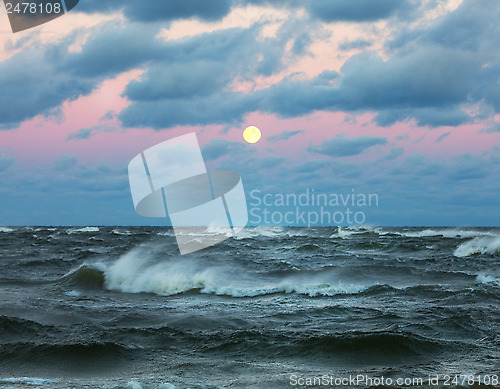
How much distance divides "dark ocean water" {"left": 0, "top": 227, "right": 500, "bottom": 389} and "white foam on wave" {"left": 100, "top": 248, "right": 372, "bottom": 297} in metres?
0.04

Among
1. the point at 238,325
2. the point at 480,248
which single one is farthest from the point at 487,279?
the point at 480,248

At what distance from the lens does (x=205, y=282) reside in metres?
16.0

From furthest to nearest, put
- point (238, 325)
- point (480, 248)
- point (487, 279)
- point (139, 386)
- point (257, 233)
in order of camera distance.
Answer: point (257, 233)
point (480, 248)
point (487, 279)
point (238, 325)
point (139, 386)

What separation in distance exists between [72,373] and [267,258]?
1717 cm

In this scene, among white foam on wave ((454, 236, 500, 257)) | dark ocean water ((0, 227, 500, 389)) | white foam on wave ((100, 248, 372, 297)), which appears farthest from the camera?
white foam on wave ((454, 236, 500, 257))

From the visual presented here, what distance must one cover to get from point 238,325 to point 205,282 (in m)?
6.13

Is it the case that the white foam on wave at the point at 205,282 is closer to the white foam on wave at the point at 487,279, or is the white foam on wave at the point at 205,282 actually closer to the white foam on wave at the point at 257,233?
the white foam on wave at the point at 487,279

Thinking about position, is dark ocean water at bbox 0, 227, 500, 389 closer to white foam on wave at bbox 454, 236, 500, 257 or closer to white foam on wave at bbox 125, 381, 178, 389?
white foam on wave at bbox 125, 381, 178, 389

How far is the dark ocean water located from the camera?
731 centimetres

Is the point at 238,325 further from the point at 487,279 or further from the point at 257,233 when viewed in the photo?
the point at 257,233

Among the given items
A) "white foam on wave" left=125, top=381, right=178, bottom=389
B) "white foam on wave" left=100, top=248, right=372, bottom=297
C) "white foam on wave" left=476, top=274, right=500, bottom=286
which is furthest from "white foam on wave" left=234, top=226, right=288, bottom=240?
"white foam on wave" left=125, top=381, right=178, bottom=389

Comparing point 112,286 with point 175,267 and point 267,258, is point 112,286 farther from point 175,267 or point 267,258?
point 267,258

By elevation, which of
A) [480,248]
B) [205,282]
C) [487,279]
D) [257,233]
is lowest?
[480,248]

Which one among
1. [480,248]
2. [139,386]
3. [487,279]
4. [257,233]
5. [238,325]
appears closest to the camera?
[139,386]
